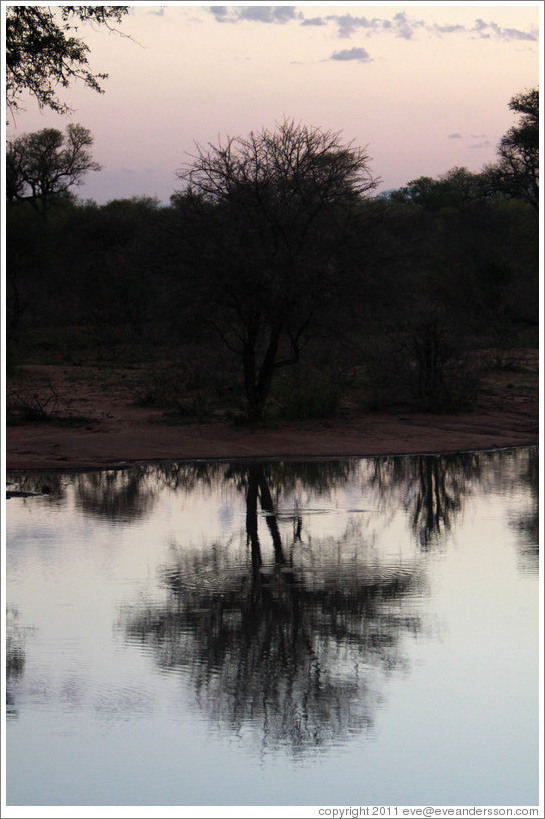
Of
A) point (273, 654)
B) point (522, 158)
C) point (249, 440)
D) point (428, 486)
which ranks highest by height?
point (522, 158)

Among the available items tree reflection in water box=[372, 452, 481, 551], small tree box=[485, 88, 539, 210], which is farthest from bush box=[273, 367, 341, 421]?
small tree box=[485, 88, 539, 210]

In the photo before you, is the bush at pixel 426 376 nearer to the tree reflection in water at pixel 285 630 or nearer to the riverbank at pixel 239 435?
the riverbank at pixel 239 435

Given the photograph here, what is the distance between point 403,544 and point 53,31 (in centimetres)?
963

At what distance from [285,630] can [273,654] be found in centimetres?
61

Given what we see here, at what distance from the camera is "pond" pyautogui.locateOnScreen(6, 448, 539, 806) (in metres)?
5.76

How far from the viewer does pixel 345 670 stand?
24.2ft

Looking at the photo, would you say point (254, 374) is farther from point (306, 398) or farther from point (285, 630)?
point (285, 630)

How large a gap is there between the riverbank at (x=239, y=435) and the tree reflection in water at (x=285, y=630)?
24.2 feet

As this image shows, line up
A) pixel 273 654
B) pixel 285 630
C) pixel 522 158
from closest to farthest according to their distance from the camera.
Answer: pixel 273 654
pixel 285 630
pixel 522 158

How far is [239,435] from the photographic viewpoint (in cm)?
2088

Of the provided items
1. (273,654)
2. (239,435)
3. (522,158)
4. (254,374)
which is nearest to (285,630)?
(273,654)

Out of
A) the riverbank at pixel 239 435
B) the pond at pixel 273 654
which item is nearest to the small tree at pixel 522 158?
the riverbank at pixel 239 435

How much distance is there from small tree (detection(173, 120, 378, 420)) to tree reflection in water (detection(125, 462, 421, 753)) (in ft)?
29.4

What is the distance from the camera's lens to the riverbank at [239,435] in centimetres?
1912
